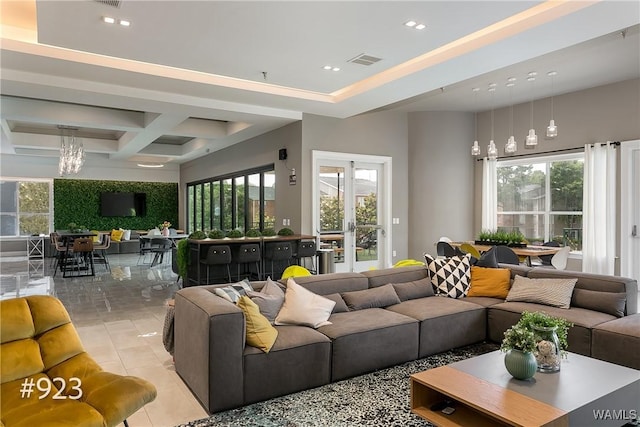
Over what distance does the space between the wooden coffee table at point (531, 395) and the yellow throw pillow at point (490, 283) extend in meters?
1.69

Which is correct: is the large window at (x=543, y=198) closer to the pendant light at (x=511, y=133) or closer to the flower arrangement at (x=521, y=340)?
the pendant light at (x=511, y=133)

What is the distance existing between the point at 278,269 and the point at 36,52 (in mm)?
4548

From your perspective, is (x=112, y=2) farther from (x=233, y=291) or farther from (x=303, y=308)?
(x=303, y=308)

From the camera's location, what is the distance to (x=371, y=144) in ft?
26.1

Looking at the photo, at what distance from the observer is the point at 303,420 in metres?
2.67

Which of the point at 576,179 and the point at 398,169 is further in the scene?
the point at 398,169

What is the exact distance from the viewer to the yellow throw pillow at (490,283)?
4438mm

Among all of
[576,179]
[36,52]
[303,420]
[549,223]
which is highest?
[36,52]

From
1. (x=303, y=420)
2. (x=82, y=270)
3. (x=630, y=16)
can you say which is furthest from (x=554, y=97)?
(x=82, y=270)

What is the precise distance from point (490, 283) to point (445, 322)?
99 centimetres

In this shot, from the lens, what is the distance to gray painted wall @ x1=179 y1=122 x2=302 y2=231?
24.3 feet

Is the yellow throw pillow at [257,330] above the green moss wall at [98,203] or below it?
below

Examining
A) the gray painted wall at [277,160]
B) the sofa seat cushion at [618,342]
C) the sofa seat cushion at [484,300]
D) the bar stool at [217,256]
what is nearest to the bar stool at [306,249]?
the gray painted wall at [277,160]

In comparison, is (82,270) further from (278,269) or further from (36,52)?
(36,52)
